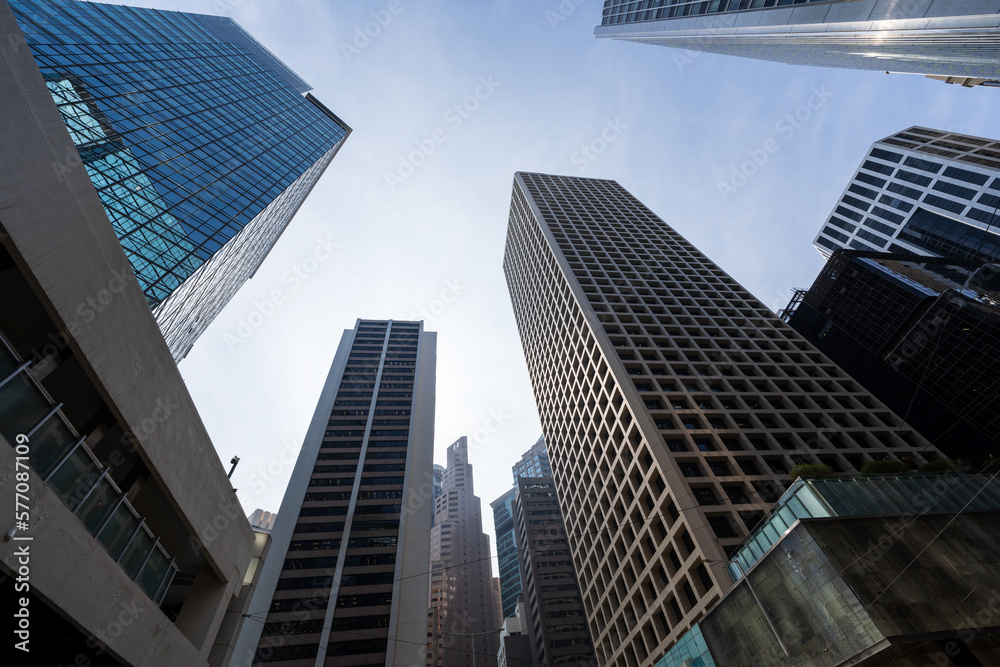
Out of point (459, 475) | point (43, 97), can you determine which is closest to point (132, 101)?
point (43, 97)

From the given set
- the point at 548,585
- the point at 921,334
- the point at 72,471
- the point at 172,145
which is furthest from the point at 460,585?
the point at 72,471

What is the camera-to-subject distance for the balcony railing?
766 cm

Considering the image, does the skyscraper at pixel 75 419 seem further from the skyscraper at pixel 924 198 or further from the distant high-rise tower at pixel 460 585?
the distant high-rise tower at pixel 460 585

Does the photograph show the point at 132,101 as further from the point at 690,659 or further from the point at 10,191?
the point at 690,659

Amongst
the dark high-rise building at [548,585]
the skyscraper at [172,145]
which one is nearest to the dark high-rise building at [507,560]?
the dark high-rise building at [548,585]

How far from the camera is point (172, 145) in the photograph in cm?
3400

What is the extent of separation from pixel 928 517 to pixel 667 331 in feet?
94.7

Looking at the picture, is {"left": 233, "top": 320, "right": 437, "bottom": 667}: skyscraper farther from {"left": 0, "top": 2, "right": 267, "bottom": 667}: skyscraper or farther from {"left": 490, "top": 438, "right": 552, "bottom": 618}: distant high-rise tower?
{"left": 0, "top": 2, "right": 267, "bottom": 667}: skyscraper

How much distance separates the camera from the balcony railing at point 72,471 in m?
7.66

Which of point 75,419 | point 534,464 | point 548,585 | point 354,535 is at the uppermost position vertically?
point 534,464

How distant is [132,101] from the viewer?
33062 millimetres

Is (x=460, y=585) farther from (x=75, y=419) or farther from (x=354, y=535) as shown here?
(x=75, y=419)

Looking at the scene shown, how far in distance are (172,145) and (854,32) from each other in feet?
153

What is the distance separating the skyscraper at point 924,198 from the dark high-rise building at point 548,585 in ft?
228
